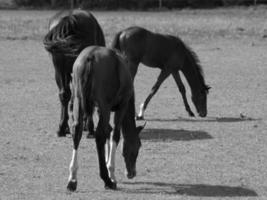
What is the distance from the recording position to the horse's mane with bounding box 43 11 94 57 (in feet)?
33.1

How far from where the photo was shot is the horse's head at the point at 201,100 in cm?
1304

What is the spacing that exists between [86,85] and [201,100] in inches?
222

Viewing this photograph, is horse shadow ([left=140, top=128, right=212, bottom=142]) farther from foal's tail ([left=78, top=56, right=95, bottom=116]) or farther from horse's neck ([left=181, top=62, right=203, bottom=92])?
foal's tail ([left=78, top=56, right=95, bottom=116])

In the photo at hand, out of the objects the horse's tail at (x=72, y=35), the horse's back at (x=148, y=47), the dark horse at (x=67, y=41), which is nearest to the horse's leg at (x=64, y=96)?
the dark horse at (x=67, y=41)

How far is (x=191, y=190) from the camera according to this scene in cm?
809

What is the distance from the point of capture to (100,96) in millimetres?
7828

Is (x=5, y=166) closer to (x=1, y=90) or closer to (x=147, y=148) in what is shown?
(x=147, y=148)

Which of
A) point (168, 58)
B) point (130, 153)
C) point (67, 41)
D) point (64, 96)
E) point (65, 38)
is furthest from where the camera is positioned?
point (168, 58)

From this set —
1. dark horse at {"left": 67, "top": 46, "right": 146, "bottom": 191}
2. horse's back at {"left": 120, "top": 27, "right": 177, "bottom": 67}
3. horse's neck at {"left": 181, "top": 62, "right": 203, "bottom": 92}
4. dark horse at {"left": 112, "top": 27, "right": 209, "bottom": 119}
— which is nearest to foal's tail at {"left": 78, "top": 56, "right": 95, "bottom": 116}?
dark horse at {"left": 67, "top": 46, "right": 146, "bottom": 191}

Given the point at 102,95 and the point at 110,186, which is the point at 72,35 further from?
the point at 110,186

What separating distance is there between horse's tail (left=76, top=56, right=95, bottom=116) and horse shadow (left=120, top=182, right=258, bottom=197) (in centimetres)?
102

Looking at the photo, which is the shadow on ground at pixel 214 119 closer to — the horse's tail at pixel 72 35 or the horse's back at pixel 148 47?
the horse's back at pixel 148 47

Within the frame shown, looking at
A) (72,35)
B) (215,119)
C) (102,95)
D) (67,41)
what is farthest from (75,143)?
(215,119)

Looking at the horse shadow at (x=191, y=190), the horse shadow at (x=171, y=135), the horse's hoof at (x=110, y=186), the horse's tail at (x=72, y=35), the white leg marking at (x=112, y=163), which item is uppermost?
the horse's tail at (x=72, y=35)
